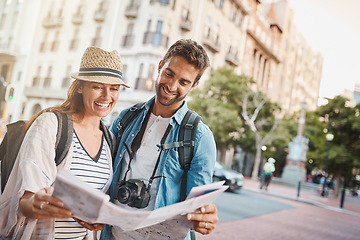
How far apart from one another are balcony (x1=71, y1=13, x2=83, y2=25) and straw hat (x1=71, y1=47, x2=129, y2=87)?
67.5ft

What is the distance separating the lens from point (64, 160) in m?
1.69

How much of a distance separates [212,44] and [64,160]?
89.1 feet

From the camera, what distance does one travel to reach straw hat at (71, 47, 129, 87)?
72.5 inches

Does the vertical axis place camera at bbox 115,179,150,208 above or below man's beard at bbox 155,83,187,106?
below

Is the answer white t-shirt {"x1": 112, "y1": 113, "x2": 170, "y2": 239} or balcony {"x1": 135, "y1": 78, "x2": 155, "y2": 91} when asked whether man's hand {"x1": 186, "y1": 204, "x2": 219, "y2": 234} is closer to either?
white t-shirt {"x1": 112, "y1": 113, "x2": 170, "y2": 239}

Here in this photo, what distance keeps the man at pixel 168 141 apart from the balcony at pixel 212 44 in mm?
25917

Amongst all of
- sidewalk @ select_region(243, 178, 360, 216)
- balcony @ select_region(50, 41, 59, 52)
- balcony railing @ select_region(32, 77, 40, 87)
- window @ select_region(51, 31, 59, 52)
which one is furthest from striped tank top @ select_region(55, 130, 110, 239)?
window @ select_region(51, 31, 59, 52)

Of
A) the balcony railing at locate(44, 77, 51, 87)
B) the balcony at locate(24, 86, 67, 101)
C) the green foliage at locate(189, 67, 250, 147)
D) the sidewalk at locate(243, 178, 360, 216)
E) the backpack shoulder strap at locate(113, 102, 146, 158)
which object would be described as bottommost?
the sidewalk at locate(243, 178, 360, 216)

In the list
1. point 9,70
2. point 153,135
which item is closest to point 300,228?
point 153,135

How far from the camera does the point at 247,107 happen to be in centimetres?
2697

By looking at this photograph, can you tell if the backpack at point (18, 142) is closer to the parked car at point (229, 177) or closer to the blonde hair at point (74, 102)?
the blonde hair at point (74, 102)

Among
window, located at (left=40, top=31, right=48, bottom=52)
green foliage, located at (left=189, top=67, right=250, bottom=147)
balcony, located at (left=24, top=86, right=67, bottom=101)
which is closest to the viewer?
window, located at (left=40, top=31, right=48, bottom=52)

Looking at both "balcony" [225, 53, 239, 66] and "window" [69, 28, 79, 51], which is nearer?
"window" [69, 28, 79, 51]

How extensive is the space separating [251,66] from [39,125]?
38896 mm
